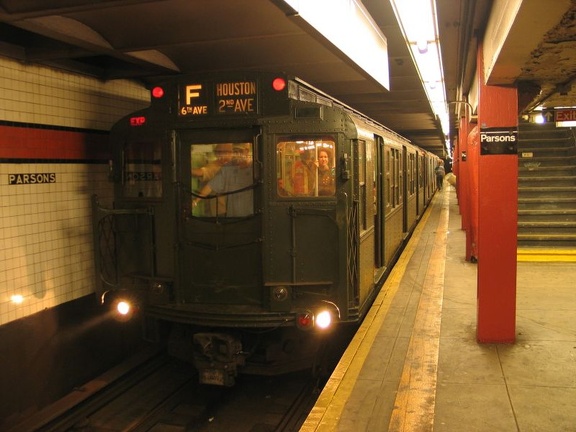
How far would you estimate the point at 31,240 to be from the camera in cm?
562

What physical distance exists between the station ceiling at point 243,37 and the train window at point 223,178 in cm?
118

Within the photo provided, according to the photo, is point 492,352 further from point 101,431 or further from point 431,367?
point 101,431

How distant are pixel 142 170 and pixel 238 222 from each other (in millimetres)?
1220

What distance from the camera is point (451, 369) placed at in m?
4.91

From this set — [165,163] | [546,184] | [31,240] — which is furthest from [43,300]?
[546,184]

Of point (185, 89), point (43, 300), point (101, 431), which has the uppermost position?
point (185, 89)

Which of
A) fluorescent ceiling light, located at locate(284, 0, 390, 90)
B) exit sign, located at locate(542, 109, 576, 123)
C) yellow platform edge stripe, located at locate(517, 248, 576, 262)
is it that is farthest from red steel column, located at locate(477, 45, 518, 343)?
exit sign, located at locate(542, 109, 576, 123)

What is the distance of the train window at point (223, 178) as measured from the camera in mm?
5332

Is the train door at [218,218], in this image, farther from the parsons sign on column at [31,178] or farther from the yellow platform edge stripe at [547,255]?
the yellow platform edge stripe at [547,255]

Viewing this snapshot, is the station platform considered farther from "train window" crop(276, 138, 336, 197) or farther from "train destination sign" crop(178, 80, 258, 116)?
"train destination sign" crop(178, 80, 258, 116)

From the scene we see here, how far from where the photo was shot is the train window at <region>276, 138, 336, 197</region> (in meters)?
5.17

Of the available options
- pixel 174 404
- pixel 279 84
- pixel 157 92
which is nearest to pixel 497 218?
pixel 279 84

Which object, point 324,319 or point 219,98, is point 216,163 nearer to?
point 219,98

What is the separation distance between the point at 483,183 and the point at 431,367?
1871mm
